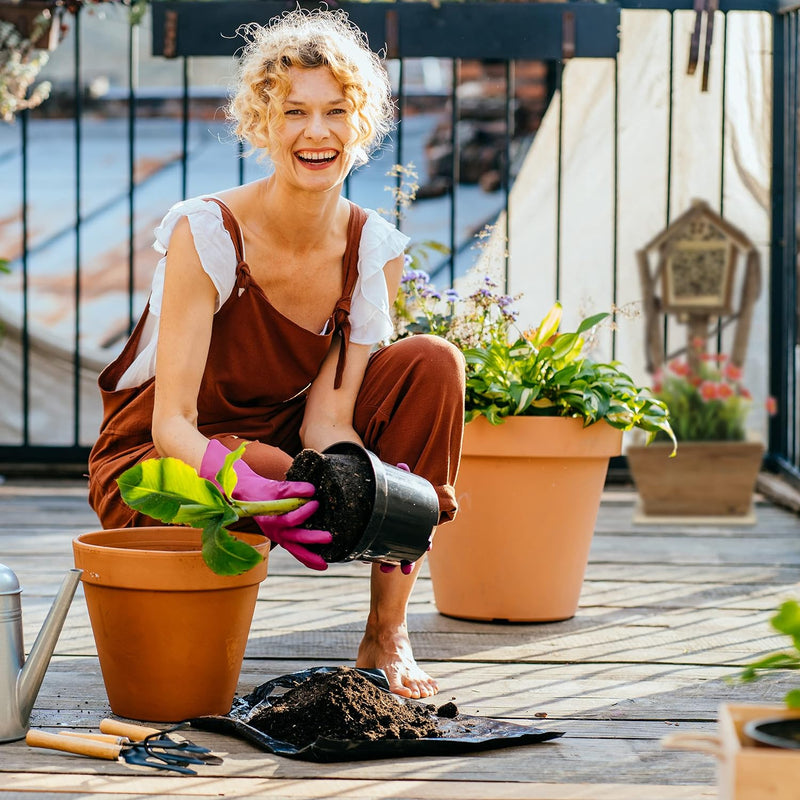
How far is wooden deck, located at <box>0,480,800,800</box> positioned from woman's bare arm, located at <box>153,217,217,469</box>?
39 centimetres

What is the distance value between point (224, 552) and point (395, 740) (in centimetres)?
31

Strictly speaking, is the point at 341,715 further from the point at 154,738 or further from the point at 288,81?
the point at 288,81

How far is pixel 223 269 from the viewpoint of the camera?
5.65ft

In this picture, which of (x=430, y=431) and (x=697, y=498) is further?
(x=697, y=498)

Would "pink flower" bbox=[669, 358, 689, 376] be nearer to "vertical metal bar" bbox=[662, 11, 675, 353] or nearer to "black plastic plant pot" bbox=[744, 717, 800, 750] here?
"vertical metal bar" bbox=[662, 11, 675, 353]

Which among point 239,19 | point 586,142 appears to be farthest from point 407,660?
point 586,142

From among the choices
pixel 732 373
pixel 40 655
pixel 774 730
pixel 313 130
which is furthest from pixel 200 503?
pixel 732 373

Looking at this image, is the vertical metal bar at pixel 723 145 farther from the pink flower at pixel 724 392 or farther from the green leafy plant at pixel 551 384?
the green leafy plant at pixel 551 384

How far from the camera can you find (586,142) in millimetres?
3844

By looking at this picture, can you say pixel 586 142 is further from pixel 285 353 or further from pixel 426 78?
pixel 426 78

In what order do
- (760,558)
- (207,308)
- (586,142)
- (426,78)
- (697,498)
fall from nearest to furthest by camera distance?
1. (207,308)
2. (760,558)
3. (697,498)
4. (586,142)
5. (426,78)

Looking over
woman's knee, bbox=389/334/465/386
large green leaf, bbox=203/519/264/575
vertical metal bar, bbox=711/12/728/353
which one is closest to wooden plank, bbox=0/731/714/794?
large green leaf, bbox=203/519/264/575

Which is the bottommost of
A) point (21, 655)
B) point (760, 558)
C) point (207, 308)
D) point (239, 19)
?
point (760, 558)

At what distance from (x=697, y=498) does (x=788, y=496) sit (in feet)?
0.95
